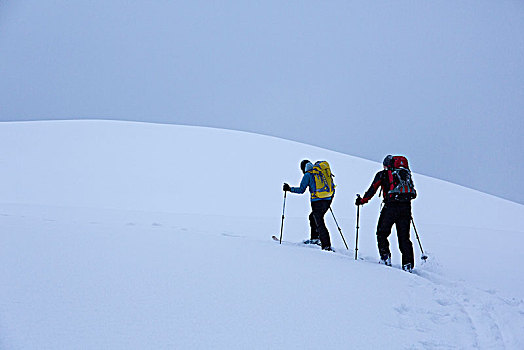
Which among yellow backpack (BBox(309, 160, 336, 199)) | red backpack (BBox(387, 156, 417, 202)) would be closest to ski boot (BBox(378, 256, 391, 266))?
red backpack (BBox(387, 156, 417, 202))

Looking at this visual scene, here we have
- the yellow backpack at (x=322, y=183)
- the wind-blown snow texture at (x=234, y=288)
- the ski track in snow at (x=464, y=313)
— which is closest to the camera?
the wind-blown snow texture at (x=234, y=288)

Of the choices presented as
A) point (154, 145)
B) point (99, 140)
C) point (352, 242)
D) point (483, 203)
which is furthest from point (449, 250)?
point (99, 140)

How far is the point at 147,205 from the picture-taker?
36.7 ft

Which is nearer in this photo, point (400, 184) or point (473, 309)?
point (473, 309)

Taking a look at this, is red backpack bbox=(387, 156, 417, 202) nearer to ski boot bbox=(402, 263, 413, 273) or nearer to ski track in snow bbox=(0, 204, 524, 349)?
ski boot bbox=(402, 263, 413, 273)

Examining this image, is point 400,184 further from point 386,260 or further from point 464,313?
point 464,313

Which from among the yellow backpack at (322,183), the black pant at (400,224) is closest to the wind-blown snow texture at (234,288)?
the black pant at (400,224)

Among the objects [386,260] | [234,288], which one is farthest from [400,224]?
[234,288]

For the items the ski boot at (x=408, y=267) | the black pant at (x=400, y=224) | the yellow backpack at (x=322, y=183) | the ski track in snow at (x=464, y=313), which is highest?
the yellow backpack at (x=322, y=183)

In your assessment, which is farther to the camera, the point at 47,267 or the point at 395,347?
the point at 47,267

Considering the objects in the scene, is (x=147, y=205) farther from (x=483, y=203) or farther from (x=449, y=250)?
(x=483, y=203)

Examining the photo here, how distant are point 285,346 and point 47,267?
2238 millimetres

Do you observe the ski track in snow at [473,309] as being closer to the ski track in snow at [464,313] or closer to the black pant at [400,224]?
the ski track in snow at [464,313]

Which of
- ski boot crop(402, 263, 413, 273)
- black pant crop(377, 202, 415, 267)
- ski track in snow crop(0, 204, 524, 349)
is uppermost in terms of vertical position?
black pant crop(377, 202, 415, 267)
